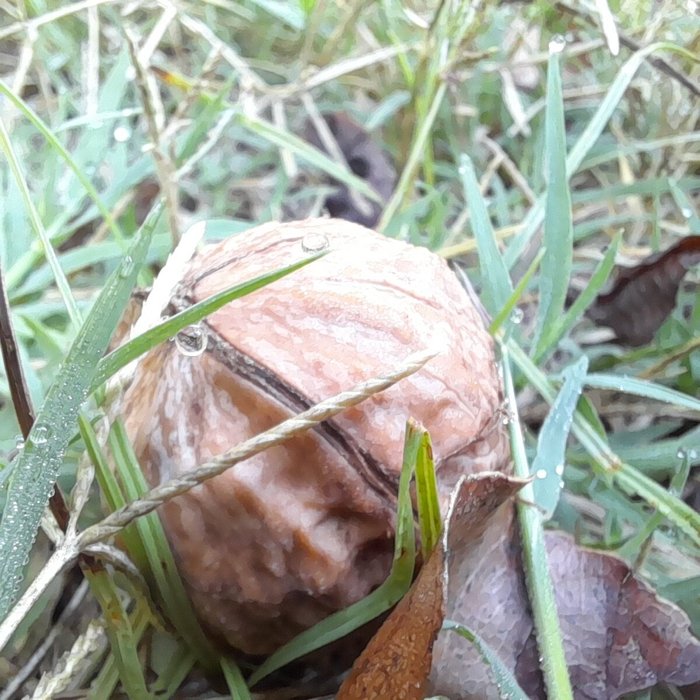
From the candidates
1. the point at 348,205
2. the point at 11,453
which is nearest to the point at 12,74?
the point at 348,205

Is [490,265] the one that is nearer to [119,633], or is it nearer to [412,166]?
[412,166]

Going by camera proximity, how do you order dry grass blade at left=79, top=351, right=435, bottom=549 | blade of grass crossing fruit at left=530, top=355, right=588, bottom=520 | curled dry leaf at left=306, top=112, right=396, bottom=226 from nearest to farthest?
dry grass blade at left=79, top=351, right=435, bottom=549 → blade of grass crossing fruit at left=530, top=355, right=588, bottom=520 → curled dry leaf at left=306, top=112, right=396, bottom=226

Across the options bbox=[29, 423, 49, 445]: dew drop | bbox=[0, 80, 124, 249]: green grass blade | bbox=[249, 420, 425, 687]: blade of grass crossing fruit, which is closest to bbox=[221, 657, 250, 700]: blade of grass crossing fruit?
bbox=[249, 420, 425, 687]: blade of grass crossing fruit

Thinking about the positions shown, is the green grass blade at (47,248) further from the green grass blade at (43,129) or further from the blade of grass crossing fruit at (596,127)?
the blade of grass crossing fruit at (596,127)

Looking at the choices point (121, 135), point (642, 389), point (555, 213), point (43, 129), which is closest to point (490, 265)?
point (555, 213)

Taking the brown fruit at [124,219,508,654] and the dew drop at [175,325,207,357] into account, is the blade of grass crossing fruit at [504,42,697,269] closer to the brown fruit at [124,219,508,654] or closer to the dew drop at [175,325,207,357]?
the brown fruit at [124,219,508,654]

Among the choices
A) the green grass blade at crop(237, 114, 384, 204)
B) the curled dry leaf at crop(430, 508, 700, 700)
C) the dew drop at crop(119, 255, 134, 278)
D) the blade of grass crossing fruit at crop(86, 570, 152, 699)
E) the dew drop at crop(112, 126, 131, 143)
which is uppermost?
the dew drop at crop(119, 255, 134, 278)

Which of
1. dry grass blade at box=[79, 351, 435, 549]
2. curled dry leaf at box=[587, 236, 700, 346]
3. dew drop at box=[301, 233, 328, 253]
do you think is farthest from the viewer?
curled dry leaf at box=[587, 236, 700, 346]
